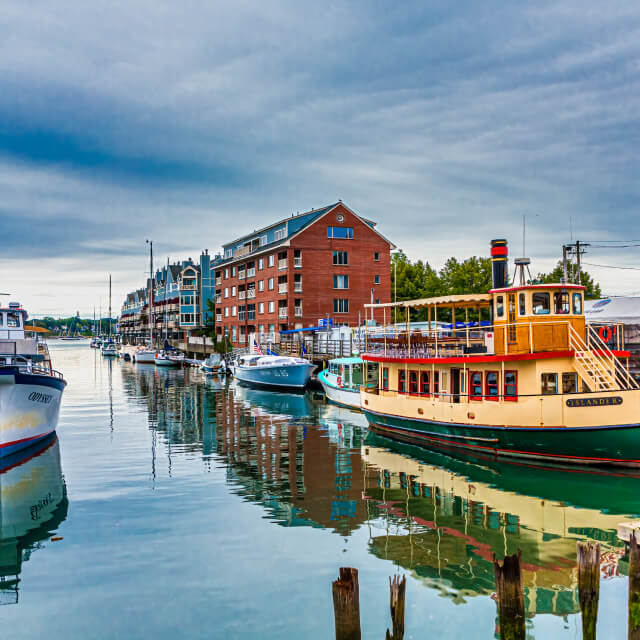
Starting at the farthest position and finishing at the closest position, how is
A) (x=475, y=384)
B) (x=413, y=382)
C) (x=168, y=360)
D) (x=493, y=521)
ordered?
(x=168, y=360) < (x=413, y=382) < (x=475, y=384) < (x=493, y=521)

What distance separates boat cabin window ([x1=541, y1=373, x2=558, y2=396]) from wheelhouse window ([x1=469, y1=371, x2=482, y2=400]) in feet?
9.10

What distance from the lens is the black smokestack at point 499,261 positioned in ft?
90.6

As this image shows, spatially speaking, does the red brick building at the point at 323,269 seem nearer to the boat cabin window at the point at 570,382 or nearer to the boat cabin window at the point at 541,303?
the boat cabin window at the point at 541,303

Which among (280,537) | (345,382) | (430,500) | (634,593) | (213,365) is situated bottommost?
(430,500)

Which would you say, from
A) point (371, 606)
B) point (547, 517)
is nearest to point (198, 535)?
point (371, 606)

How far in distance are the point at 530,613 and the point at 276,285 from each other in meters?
59.3

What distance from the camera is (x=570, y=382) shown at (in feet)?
72.3

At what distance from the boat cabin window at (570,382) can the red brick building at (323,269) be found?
4291 centimetres

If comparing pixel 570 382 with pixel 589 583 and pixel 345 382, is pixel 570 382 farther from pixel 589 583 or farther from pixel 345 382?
pixel 345 382

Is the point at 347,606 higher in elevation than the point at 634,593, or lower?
higher

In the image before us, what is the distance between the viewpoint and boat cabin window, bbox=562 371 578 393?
21922 millimetres

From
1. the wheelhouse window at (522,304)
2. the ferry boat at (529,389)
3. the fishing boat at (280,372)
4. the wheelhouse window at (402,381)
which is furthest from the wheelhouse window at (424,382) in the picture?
the fishing boat at (280,372)

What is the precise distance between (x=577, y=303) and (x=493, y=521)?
10443 millimetres

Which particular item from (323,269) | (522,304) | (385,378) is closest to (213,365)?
(323,269)
